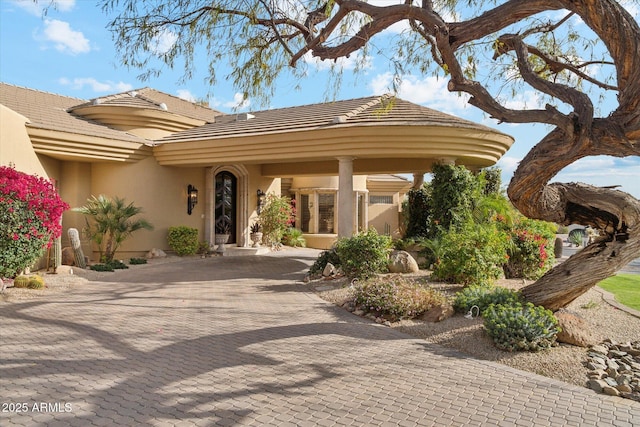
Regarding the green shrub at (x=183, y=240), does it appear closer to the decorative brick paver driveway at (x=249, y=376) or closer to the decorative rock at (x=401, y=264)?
the decorative brick paver driveway at (x=249, y=376)

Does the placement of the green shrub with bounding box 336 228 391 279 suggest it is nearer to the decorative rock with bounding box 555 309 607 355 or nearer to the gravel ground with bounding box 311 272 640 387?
the gravel ground with bounding box 311 272 640 387

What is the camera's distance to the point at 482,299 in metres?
7.27

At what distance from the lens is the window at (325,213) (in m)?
21.5

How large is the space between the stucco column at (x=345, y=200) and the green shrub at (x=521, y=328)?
623 centimetres

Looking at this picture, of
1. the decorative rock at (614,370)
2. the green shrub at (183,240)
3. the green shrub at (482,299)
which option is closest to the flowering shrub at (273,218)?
the green shrub at (183,240)

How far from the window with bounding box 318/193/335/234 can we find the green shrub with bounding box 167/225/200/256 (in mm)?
7172

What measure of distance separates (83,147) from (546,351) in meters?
12.6

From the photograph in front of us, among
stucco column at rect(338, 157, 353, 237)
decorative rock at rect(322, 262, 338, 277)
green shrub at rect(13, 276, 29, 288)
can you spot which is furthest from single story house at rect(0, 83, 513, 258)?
green shrub at rect(13, 276, 29, 288)

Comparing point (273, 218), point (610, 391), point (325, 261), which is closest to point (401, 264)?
point (325, 261)

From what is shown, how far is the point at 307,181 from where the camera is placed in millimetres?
21688

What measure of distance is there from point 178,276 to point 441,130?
769 cm

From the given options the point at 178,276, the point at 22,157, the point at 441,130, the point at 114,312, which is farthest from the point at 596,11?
the point at 22,157

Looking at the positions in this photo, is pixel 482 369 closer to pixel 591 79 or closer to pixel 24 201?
pixel 591 79

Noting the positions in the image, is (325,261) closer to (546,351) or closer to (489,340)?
(489,340)
